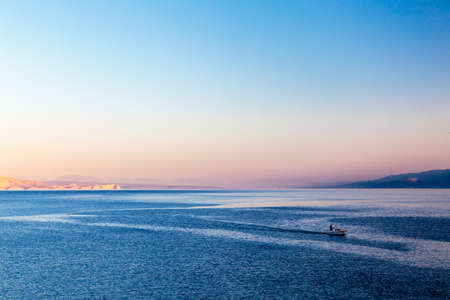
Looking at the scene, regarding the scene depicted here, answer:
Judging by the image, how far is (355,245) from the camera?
5781 centimetres

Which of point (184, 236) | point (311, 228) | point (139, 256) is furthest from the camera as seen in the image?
point (311, 228)

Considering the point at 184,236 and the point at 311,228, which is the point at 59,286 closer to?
the point at 184,236

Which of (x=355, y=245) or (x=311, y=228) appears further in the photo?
(x=311, y=228)

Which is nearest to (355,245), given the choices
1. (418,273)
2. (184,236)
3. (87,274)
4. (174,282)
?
(418,273)

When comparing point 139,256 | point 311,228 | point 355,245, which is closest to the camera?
point 139,256

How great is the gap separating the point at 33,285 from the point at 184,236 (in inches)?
1339

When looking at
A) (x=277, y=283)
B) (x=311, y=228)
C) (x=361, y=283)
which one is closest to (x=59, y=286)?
(x=277, y=283)

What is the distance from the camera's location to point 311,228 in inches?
3152

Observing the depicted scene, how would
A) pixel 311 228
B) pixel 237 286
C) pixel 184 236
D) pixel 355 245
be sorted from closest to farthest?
pixel 237 286 → pixel 355 245 → pixel 184 236 → pixel 311 228

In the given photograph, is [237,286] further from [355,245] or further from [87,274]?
[355,245]

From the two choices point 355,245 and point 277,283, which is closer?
point 277,283

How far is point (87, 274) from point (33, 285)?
17.8 feet

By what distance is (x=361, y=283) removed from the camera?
35938 millimetres

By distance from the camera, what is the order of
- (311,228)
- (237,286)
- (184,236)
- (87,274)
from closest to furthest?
(237,286) < (87,274) < (184,236) < (311,228)
